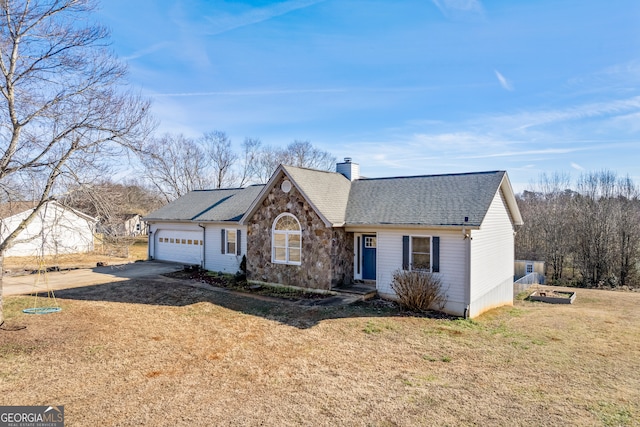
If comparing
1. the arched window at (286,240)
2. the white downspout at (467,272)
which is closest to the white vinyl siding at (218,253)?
the arched window at (286,240)

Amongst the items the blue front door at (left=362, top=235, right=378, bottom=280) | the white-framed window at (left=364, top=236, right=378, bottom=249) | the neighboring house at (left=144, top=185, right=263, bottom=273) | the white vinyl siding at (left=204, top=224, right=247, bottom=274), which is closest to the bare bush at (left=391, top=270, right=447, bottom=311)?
the blue front door at (left=362, top=235, right=378, bottom=280)

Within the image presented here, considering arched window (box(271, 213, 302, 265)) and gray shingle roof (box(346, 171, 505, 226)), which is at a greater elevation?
gray shingle roof (box(346, 171, 505, 226))

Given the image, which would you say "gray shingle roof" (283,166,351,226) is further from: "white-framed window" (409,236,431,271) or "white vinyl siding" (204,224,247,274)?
"white vinyl siding" (204,224,247,274)

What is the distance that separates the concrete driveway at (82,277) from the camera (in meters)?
16.1

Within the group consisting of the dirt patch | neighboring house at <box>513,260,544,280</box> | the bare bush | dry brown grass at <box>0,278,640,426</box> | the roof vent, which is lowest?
neighboring house at <box>513,260,544,280</box>

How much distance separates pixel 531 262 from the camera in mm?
31297

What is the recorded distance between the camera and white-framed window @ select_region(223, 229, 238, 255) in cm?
1915

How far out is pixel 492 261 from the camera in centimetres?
1478

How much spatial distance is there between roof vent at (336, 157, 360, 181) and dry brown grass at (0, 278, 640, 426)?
8184 mm

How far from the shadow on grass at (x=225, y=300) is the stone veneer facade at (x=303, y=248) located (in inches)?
61.3

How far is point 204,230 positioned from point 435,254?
1312 cm

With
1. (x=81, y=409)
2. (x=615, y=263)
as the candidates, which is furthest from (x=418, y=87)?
(x=615, y=263)

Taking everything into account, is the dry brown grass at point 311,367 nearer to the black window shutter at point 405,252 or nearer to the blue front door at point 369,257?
the black window shutter at point 405,252

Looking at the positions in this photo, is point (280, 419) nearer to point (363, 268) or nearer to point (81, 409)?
point (81, 409)
